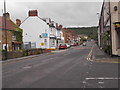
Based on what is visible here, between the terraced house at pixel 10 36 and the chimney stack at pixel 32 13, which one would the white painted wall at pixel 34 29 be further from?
the terraced house at pixel 10 36

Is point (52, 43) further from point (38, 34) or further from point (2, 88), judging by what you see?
point (2, 88)

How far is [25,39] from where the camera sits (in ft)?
178

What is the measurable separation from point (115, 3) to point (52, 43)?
3516 cm

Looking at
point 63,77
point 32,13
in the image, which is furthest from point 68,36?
point 63,77

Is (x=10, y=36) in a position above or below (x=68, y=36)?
below

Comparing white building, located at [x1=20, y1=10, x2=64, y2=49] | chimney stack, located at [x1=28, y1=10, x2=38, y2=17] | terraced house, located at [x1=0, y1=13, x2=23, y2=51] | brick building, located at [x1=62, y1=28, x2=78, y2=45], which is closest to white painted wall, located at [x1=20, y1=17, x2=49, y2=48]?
white building, located at [x1=20, y1=10, x2=64, y2=49]

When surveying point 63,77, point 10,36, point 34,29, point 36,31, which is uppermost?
point 34,29

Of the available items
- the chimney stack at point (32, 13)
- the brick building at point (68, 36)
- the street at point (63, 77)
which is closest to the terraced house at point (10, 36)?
the chimney stack at point (32, 13)

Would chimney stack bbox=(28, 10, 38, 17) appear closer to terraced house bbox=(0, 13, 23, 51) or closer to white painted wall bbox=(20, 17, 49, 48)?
white painted wall bbox=(20, 17, 49, 48)

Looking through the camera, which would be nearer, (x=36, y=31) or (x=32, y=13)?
(x=36, y=31)

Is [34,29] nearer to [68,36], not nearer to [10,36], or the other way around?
[10,36]

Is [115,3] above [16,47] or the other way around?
above

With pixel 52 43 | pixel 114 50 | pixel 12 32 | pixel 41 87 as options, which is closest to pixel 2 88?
pixel 41 87

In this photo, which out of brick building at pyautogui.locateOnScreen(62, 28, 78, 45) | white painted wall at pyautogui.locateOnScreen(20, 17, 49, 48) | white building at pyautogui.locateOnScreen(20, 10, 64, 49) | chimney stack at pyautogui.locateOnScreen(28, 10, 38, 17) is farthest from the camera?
brick building at pyautogui.locateOnScreen(62, 28, 78, 45)
